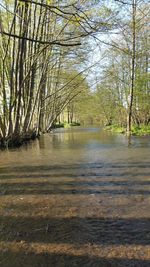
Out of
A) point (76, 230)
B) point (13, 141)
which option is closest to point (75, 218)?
point (76, 230)

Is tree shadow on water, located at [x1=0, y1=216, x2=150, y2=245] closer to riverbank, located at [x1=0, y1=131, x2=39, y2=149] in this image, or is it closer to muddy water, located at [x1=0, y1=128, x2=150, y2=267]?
muddy water, located at [x1=0, y1=128, x2=150, y2=267]

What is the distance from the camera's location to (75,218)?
4.59 metres

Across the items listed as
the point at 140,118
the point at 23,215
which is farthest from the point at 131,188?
the point at 140,118

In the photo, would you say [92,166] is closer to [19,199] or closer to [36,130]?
[19,199]

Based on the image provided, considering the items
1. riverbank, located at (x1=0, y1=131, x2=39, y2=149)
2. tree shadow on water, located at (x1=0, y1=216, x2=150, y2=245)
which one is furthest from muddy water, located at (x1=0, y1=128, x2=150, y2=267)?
riverbank, located at (x1=0, y1=131, x2=39, y2=149)

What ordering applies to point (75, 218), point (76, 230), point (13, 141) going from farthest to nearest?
point (13, 141)
point (75, 218)
point (76, 230)

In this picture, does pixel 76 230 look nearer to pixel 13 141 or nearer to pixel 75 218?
pixel 75 218

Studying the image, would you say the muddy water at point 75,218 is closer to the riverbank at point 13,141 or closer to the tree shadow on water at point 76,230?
the tree shadow on water at point 76,230

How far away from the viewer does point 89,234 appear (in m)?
3.95

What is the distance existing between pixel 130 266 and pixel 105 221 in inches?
52.6

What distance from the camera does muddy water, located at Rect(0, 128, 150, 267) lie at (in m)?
3.35

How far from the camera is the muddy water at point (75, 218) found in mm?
3350

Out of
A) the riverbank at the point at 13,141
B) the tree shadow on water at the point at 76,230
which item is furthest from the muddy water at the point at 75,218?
the riverbank at the point at 13,141

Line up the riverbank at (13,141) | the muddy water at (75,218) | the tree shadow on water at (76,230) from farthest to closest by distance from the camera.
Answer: the riverbank at (13,141)
the tree shadow on water at (76,230)
the muddy water at (75,218)
